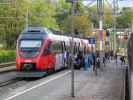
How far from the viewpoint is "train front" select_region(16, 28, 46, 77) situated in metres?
31.6

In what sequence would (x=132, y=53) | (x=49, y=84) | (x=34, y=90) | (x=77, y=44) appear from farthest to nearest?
(x=77, y=44)
(x=49, y=84)
(x=34, y=90)
(x=132, y=53)

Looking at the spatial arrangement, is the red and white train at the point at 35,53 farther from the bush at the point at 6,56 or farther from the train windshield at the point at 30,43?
the bush at the point at 6,56

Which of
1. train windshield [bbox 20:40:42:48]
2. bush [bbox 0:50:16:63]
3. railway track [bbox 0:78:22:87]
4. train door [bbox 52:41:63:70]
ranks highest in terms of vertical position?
train windshield [bbox 20:40:42:48]

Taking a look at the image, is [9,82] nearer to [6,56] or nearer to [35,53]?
[35,53]

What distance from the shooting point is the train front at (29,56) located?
31.6 m

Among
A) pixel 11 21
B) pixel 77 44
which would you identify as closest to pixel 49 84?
pixel 77 44

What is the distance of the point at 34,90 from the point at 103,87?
3.59 meters

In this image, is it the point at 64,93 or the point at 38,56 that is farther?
the point at 38,56

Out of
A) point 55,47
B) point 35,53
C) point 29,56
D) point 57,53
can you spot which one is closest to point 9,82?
point 29,56

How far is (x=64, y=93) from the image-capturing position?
2208 centimetres

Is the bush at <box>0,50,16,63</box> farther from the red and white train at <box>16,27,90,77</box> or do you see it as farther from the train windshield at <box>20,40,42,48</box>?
the train windshield at <box>20,40,42,48</box>

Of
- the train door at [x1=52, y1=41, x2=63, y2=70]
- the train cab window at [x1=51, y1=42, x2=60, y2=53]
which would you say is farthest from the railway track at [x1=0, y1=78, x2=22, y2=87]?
the train door at [x1=52, y1=41, x2=63, y2=70]

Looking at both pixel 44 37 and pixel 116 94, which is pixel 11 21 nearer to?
pixel 44 37

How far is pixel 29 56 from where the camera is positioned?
32062 mm
